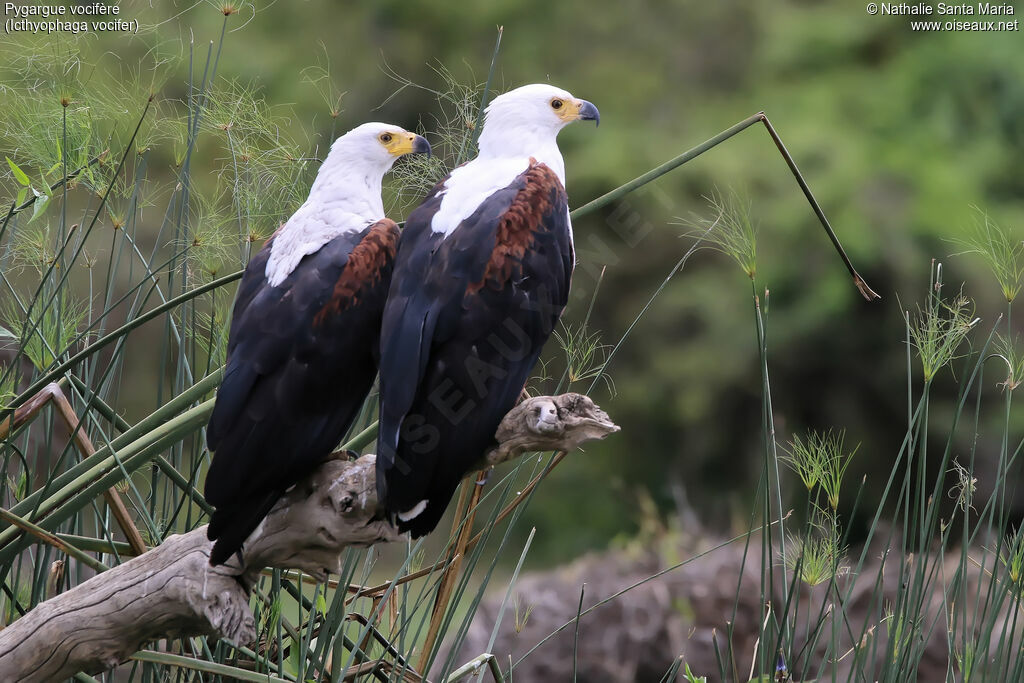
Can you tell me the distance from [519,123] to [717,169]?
2989mm

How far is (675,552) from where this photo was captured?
3471 millimetres

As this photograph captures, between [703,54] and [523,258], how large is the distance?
432 cm

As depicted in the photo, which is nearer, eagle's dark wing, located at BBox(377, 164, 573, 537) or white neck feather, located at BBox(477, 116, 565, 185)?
eagle's dark wing, located at BBox(377, 164, 573, 537)

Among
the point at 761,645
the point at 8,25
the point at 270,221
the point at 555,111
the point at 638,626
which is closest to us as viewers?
the point at 761,645

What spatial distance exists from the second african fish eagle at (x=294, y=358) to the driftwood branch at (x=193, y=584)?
5cm

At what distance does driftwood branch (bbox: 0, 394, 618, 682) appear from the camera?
138 cm

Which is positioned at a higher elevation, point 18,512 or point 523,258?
point 523,258

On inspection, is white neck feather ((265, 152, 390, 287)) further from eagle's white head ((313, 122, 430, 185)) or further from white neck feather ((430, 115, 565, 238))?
white neck feather ((430, 115, 565, 238))

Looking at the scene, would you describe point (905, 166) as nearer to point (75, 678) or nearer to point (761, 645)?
point (761, 645)

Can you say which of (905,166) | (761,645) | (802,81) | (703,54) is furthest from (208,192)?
(761,645)
